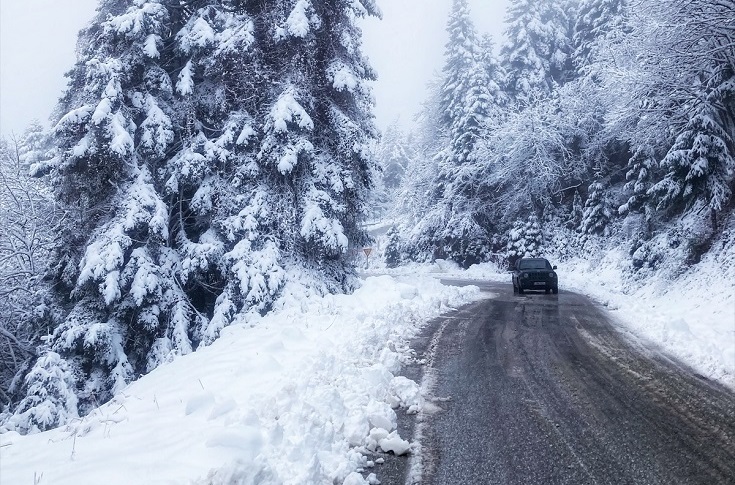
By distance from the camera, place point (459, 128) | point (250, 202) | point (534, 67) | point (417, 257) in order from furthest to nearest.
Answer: point (417, 257)
point (534, 67)
point (459, 128)
point (250, 202)

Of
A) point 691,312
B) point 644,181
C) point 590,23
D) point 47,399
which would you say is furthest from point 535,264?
point 590,23

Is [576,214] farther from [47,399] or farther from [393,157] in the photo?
[393,157]

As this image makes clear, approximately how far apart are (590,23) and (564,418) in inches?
1512

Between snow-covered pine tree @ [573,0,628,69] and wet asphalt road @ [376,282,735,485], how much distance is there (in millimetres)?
30099

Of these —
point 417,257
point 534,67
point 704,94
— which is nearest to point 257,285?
point 704,94

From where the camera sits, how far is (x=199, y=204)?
43.8ft

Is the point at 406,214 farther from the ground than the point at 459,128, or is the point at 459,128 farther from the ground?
the point at 459,128

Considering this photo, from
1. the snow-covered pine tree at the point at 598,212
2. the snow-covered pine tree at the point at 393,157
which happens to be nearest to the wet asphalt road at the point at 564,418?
the snow-covered pine tree at the point at 598,212

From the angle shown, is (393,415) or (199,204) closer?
(393,415)

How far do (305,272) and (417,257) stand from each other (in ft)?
Result: 95.9

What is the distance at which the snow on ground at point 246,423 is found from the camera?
407cm

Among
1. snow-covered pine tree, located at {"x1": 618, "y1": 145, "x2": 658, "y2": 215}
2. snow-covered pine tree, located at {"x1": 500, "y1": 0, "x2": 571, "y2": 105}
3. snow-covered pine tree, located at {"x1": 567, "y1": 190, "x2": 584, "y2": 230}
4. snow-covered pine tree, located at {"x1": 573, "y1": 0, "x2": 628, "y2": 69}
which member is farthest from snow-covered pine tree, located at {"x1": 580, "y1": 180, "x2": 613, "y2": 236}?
snow-covered pine tree, located at {"x1": 500, "y1": 0, "x2": 571, "y2": 105}

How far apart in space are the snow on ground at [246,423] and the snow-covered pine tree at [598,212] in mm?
24264

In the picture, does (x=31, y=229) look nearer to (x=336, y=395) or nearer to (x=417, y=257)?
(x=336, y=395)
